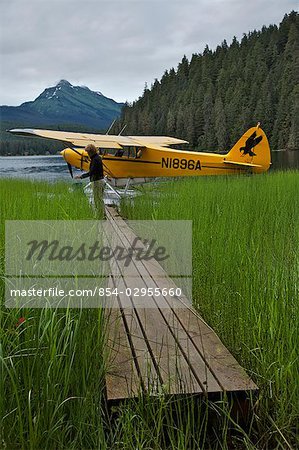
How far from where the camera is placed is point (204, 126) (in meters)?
56.1

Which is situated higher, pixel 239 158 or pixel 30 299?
pixel 239 158

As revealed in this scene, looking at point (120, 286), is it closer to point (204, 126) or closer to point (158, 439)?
point (158, 439)

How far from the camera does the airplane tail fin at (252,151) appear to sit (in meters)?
12.0

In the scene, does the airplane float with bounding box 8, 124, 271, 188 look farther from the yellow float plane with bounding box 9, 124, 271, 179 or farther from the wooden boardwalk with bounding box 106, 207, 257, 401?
the wooden boardwalk with bounding box 106, 207, 257, 401

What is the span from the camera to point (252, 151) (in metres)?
12.4

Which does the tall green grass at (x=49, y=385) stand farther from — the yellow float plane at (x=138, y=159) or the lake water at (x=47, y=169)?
Answer: the lake water at (x=47, y=169)

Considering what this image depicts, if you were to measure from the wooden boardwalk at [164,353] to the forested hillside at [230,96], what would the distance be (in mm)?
49238

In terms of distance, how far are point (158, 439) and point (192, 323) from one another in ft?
2.17

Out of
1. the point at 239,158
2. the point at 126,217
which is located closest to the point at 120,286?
the point at 126,217

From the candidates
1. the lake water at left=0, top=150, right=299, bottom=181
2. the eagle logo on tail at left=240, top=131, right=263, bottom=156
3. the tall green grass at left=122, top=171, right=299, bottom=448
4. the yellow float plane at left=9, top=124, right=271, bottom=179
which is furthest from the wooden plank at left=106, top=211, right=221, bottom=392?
the eagle logo on tail at left=240, top=131, right=263, bottom=156

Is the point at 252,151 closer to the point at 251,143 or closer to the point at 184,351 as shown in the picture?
the point at 251,143

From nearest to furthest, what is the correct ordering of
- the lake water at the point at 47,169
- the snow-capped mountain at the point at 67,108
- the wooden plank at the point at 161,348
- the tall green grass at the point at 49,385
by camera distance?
the tall green grass at the point at 49,385 → the wooden plank at the point at 161,348 → the lake water at the point at 47,169 → the snow-capped mountain at the point at 67,108

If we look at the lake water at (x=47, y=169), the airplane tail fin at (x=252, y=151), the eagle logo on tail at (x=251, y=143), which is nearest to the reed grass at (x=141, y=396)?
the lake water at (x=47, y=169)

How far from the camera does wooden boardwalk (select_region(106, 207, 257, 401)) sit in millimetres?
1407
